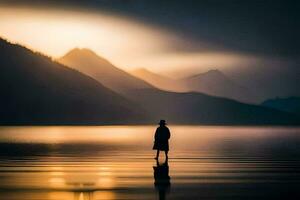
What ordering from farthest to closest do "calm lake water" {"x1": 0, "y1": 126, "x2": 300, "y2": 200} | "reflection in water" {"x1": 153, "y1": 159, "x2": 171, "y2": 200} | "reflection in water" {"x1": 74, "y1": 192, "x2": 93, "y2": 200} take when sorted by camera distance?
"reflection in water" {"x1": 153, "y1": 159, "x2": 171, "y2": 200} < "calm lake water" {"x1": 0, "y1": 126, "x2": 300, "y2": 200} < "reflection in water" {"x1": 74, "y1": 192, "x2": 93, "y2": 200}

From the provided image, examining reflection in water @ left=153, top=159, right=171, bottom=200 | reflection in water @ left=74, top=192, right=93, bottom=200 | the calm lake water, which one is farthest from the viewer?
reflection in water @ left=153, top=159, right=171, bottom=200

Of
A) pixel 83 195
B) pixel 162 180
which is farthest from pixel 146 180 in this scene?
pixel 83 195

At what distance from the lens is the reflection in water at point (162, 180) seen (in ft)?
58.6

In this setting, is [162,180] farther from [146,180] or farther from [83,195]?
[83,195]

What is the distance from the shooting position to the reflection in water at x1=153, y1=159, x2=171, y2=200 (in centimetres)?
1785

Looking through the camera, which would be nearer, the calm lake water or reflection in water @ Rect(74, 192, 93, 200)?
reflection in water @ Rect(74, 192, 93, 200)

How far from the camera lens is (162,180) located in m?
21.3

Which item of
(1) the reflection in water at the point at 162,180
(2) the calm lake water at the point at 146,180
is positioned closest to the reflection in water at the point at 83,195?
(2) the calm lake water at the point at 146,180

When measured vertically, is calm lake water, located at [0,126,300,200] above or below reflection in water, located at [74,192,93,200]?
above

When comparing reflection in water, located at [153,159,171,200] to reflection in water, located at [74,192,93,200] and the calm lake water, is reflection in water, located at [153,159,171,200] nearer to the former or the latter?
the calm lake water

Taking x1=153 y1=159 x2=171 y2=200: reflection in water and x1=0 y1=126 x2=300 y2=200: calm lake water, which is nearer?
x1=0 y1=126 x2=300 y2=200: calm lake water

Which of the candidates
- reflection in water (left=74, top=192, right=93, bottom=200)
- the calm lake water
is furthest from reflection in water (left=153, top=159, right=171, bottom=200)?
reflection in water (left=74, top=192, right=93, bottom=200)

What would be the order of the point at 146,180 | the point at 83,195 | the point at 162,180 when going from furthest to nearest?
the point at 162,180, the point at 146,180, the point at 83,195

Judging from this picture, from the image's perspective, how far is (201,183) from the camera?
20.2 meters
